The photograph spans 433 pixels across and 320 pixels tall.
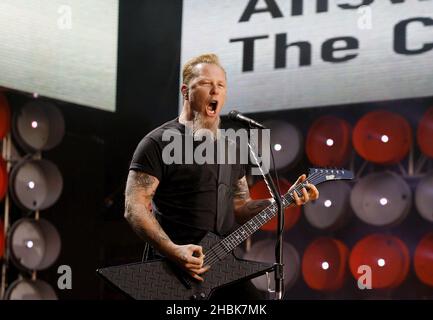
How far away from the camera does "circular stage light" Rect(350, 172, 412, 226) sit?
598 cm

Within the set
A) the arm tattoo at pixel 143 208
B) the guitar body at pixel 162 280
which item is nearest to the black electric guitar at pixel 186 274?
the guitar body at pixel 162 280

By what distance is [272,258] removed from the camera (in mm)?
6438

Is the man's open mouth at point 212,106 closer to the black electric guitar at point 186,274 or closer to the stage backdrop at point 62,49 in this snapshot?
the black electric guitar at point 186,274

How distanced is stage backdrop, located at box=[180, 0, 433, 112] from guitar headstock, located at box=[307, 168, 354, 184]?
7.03 ft

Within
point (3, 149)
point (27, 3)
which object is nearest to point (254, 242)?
point (3, 149)

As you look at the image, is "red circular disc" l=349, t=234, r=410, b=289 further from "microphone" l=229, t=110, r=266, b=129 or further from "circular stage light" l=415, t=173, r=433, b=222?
"microphone" l=229, t=110, r=266, b=129

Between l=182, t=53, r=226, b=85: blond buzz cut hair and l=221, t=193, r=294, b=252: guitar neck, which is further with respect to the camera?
l=182, t=53, r=226, b=85: blond buzz cut hair

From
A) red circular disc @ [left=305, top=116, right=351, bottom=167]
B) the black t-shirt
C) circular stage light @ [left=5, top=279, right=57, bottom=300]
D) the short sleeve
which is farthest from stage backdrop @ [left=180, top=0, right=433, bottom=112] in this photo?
the short sleeve

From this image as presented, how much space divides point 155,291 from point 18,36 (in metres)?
3.30

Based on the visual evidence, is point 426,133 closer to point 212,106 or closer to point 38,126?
point 212,106

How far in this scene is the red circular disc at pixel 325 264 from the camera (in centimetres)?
617

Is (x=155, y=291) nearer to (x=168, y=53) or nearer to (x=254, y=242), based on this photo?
(x=254, y=242)

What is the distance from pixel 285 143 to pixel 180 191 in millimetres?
2591

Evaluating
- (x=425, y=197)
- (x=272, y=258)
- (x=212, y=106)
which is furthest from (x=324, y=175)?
(x=272, y=258)
